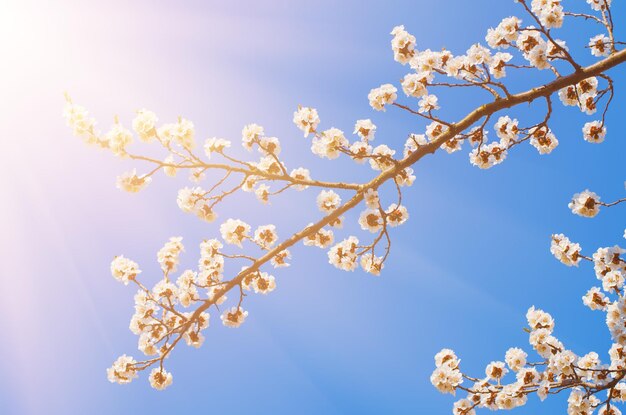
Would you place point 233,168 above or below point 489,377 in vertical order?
above

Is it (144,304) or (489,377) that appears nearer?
(144,304)

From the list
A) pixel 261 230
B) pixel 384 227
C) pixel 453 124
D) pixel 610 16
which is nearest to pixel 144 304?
pixel 261 230

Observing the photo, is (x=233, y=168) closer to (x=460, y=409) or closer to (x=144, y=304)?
(x=144, y=304)

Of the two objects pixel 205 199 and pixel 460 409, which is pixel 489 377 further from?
pixel 205 199

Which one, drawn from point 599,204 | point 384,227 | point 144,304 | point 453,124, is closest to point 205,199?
point 144,304

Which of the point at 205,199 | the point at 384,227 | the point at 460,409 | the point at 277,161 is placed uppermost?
the point at 205,199

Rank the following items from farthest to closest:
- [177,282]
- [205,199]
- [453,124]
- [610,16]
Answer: [177,282]
[205,199]
[610,16]
[453,124]

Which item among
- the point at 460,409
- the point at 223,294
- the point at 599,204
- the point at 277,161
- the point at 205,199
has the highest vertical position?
the point at 205,199

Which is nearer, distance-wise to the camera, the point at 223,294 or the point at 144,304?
the point at 223,294

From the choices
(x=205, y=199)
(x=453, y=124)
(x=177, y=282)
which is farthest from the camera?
(x=177, y=282)
